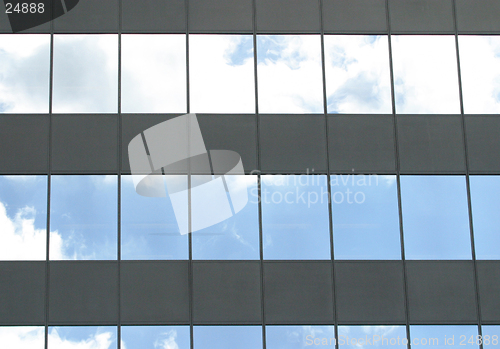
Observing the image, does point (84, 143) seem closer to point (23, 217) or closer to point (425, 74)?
point (23, 217)

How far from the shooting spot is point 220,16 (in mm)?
16312

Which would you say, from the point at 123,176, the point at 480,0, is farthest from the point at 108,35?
the point at 480,0

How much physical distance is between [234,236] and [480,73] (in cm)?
873

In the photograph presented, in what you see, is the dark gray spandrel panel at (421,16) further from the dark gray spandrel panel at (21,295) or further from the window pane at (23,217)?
the dark gray spandrel panel at (21,295)

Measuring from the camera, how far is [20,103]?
15.6m

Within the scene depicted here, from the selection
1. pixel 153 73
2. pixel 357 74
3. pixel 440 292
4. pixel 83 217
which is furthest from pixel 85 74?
pixel 440 292

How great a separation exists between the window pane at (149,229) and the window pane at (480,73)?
9071 mm

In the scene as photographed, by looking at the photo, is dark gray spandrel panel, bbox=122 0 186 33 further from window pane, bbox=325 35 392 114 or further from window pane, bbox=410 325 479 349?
window pane, bbox=410 325 479 349

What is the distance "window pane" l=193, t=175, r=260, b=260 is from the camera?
49.6 feet

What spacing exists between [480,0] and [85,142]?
12.4 metres

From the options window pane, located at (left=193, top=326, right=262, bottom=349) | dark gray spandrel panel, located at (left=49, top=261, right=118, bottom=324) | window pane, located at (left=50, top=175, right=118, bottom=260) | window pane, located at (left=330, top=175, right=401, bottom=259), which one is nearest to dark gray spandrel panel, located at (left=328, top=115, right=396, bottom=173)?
window pane, located at (left=330, top=175, right=401, bottom=259)

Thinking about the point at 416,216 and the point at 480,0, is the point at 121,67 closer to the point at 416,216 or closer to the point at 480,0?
the point at 416,216

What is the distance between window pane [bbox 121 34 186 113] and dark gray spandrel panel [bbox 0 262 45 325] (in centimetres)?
520

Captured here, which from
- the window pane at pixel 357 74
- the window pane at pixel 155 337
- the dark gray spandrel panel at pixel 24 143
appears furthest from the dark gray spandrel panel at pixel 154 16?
the window pane at pixel 155 337
